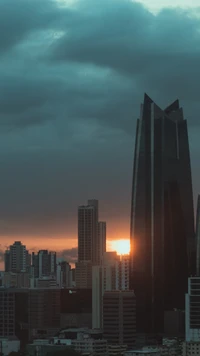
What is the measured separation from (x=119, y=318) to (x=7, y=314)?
1100 inches

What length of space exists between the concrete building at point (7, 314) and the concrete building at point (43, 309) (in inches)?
136

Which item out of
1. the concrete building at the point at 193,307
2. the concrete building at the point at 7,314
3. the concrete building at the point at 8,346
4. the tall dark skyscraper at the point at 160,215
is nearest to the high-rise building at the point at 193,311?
the concrete building at the point at 193,307

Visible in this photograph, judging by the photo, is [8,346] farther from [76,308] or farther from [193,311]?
[76,308]

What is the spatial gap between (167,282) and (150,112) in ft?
89.8

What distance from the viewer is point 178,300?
179125 millimetres

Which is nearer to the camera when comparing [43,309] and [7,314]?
[43,309]

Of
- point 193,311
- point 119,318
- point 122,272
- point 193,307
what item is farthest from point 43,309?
point 193,311

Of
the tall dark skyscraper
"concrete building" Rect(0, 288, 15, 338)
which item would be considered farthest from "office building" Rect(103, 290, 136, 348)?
"concrete building" Rect(0, 288, 15, 338)

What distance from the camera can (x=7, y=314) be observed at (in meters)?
176

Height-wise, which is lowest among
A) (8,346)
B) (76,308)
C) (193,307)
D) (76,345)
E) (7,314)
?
(8,346)

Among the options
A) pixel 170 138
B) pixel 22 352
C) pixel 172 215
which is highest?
pixel 170 138

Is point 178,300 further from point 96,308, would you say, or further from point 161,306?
point 96,308

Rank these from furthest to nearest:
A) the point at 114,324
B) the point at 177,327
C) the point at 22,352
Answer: the point at 177,327 < the point at 114,324 < the point at 22,352

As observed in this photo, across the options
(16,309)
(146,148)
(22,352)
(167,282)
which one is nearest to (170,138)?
(146,148)
